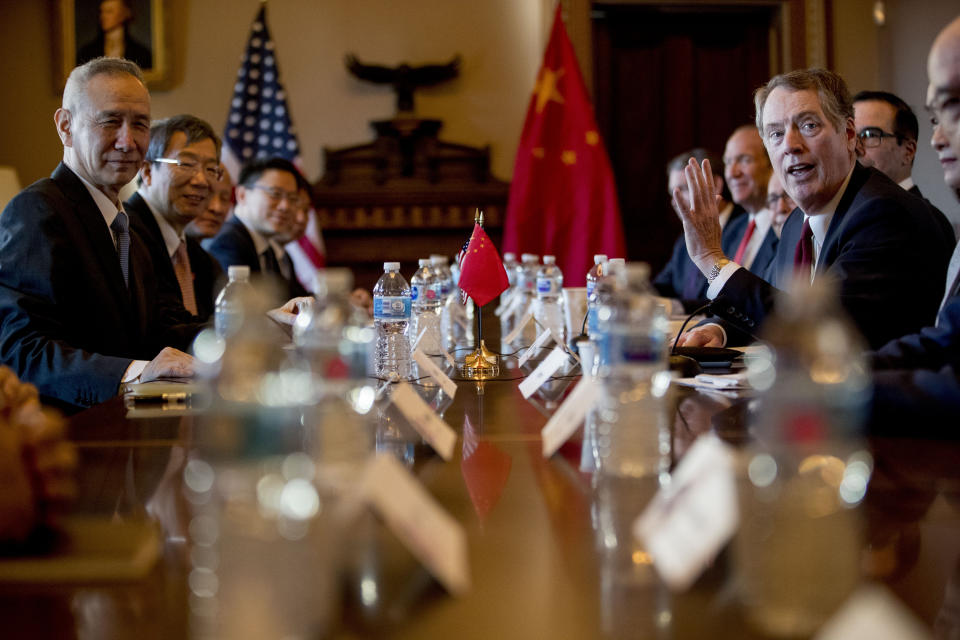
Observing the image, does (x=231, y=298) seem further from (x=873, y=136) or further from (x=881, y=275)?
(x=873, y=136)

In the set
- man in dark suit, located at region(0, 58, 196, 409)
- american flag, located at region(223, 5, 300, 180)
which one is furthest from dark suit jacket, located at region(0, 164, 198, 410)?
american flag, located at region(223, 5, 300, 180)

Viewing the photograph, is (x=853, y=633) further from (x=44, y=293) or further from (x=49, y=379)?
(x=44, y=293)

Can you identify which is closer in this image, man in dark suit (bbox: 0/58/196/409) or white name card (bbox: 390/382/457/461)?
white name card (bbox: 390/382/457/461)

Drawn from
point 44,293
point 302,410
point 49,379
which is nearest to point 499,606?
point 302,410

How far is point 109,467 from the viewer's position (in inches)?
53.8

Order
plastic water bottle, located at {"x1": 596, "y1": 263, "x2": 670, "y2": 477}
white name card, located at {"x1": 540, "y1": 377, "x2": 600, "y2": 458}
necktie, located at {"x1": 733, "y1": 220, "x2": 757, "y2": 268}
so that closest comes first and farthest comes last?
plastic water bottle, located at {"x1": 596, "y1": 263, "x2": 670, "y2": 477} → white name card, located at {"x1": 540, "y1": 377, "x2": 600, "y2": 458} → necktie, located at {"x1": 733, "y1": 220, "x2": 757, "y2": 268}

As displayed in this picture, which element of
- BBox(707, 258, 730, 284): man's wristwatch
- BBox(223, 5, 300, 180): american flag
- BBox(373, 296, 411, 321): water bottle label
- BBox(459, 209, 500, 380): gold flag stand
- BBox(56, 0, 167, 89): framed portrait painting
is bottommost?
BBox(459, 209, 500, 380): gold flag stand

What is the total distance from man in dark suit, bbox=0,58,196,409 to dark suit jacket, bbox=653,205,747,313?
2553 mm

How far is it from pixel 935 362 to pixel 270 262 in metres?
3.76

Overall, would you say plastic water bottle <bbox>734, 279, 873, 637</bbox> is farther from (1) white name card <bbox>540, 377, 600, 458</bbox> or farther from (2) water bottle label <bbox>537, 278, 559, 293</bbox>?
(2) water bottle label <bbox>537, 278, 559, 293</bbox>

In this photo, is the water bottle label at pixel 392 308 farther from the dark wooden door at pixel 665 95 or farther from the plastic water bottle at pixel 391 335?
the dark wooden door at pixel 665 95

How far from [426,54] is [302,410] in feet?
18.8

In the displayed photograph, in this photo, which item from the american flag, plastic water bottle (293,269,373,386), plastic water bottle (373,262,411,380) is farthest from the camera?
the american flag

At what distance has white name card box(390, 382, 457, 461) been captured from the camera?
4.58ft
